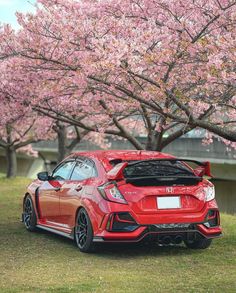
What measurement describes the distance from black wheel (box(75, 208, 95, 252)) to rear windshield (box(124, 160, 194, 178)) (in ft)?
2.74

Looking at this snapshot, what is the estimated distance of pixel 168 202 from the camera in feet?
24.5

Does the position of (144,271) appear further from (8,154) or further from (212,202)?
(8,154)

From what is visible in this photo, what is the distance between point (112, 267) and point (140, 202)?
903 millimetres

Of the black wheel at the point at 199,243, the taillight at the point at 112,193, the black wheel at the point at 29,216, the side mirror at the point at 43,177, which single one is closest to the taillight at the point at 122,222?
the taillight at the point at 112,193

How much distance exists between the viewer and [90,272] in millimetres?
6668

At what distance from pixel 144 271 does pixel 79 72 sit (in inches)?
130

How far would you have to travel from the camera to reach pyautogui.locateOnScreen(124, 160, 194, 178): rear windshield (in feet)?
25.2

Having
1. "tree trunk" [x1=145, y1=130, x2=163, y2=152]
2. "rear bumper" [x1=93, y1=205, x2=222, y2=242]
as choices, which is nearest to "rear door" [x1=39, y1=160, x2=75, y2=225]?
"rear bumper" [x1=93, y1=205, x2=222, y2=242]

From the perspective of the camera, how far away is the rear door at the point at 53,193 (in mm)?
8899

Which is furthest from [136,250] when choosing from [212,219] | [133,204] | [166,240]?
[212,219]

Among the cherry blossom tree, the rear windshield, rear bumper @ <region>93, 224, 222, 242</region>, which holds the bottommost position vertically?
rear bumper @ <region>93, 224, 222, 242</region>

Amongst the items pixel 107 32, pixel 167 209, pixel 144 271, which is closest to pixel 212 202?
pixel 167 209

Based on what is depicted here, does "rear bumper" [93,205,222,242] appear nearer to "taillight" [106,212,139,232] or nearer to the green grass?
"taillight" [106,212,139,232]

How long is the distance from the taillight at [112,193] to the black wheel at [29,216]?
275 centimetres
